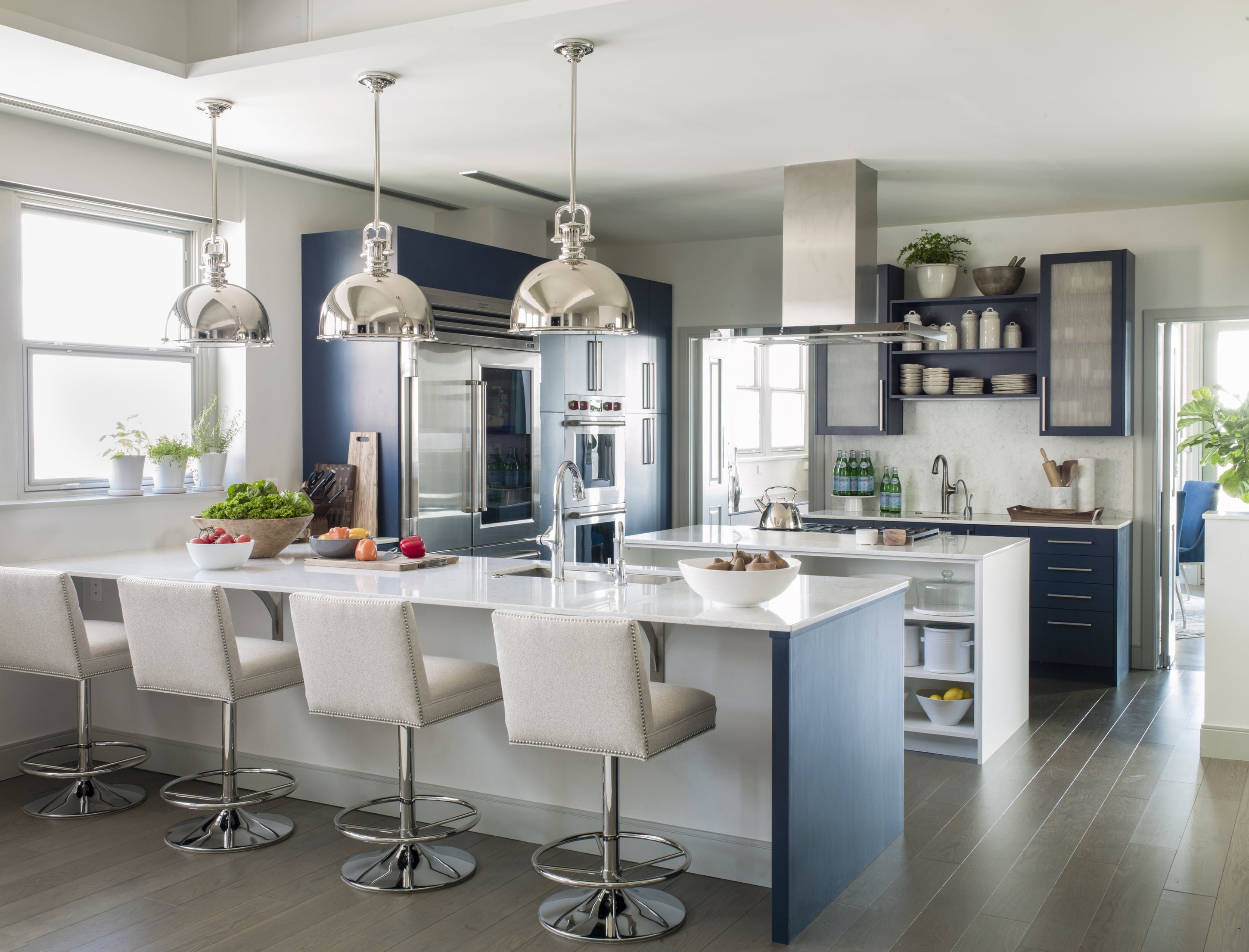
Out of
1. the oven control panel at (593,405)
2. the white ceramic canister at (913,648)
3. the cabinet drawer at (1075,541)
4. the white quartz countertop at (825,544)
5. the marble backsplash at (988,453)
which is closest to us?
the white quartz countertop at (825,544)

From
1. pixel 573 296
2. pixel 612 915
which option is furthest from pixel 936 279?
pixel 612 915

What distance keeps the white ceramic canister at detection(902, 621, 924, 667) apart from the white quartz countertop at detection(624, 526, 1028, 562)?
0.33 metres

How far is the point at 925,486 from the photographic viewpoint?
23.2 ft

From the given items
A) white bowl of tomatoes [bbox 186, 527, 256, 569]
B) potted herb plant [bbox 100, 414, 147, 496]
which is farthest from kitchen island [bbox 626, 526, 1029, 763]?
potted herb plant [bbox 100, 414, 147, 496]

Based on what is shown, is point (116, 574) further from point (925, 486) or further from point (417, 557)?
point (925, 486)

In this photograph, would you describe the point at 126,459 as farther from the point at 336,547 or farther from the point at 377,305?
the point at 377,305

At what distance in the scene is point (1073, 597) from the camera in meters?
6.09

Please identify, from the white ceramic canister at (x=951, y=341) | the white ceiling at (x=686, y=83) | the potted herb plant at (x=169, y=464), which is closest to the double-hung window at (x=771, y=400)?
the white ceramic canister at (x=951, y=341)

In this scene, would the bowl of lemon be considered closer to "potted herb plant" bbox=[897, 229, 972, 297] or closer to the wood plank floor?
the wood plank floor

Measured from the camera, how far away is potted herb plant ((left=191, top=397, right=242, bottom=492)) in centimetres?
512

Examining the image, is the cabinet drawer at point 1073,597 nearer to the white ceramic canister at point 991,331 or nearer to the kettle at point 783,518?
the white ceramic canister at point 991,331

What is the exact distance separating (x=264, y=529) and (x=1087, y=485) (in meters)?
4.57

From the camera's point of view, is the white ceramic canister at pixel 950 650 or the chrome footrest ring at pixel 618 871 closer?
the chrome footrest ring at pixel 618 871

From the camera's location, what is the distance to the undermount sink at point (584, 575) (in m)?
3.88
